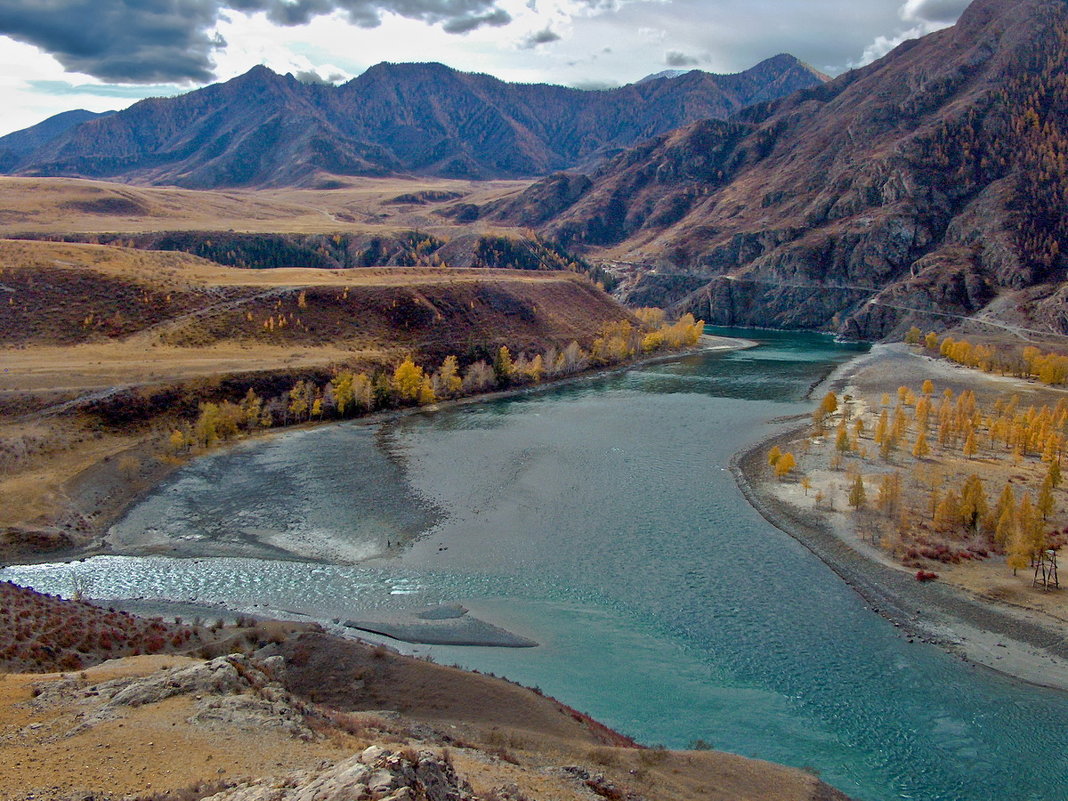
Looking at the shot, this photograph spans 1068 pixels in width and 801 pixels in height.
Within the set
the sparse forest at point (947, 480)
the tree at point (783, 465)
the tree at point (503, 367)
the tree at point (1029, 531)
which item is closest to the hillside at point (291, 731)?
the tree at point (1029, 531)

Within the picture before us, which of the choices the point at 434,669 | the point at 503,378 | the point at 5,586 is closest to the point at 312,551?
the point at 5,586

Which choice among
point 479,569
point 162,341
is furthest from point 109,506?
point 162,341

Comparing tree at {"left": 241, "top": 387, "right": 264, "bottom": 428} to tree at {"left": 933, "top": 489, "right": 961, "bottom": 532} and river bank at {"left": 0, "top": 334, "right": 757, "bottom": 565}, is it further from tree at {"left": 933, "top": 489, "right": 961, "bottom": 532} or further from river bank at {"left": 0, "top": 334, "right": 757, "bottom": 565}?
tree at {"left": 933, "top": 489, "right": 961, "bottom": 532}

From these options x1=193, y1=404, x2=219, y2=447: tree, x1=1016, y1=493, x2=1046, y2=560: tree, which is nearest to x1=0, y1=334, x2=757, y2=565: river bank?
x1=193, y1=404, x2=219, y2=447: tree

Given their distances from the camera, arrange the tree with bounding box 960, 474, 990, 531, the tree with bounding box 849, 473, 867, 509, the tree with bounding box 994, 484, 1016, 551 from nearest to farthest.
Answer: the tree with bounding box 994, 484, 1016, 551, the tree with bounding box 960, 474, 990, 531, the tree with bounding box 849, 473, 867, 509

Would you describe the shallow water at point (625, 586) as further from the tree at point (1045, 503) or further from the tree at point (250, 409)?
the tree at point (1045, 503)

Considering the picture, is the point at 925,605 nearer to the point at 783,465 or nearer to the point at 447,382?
the point at 783,465

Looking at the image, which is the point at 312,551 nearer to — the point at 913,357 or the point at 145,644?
the point at 145,644
